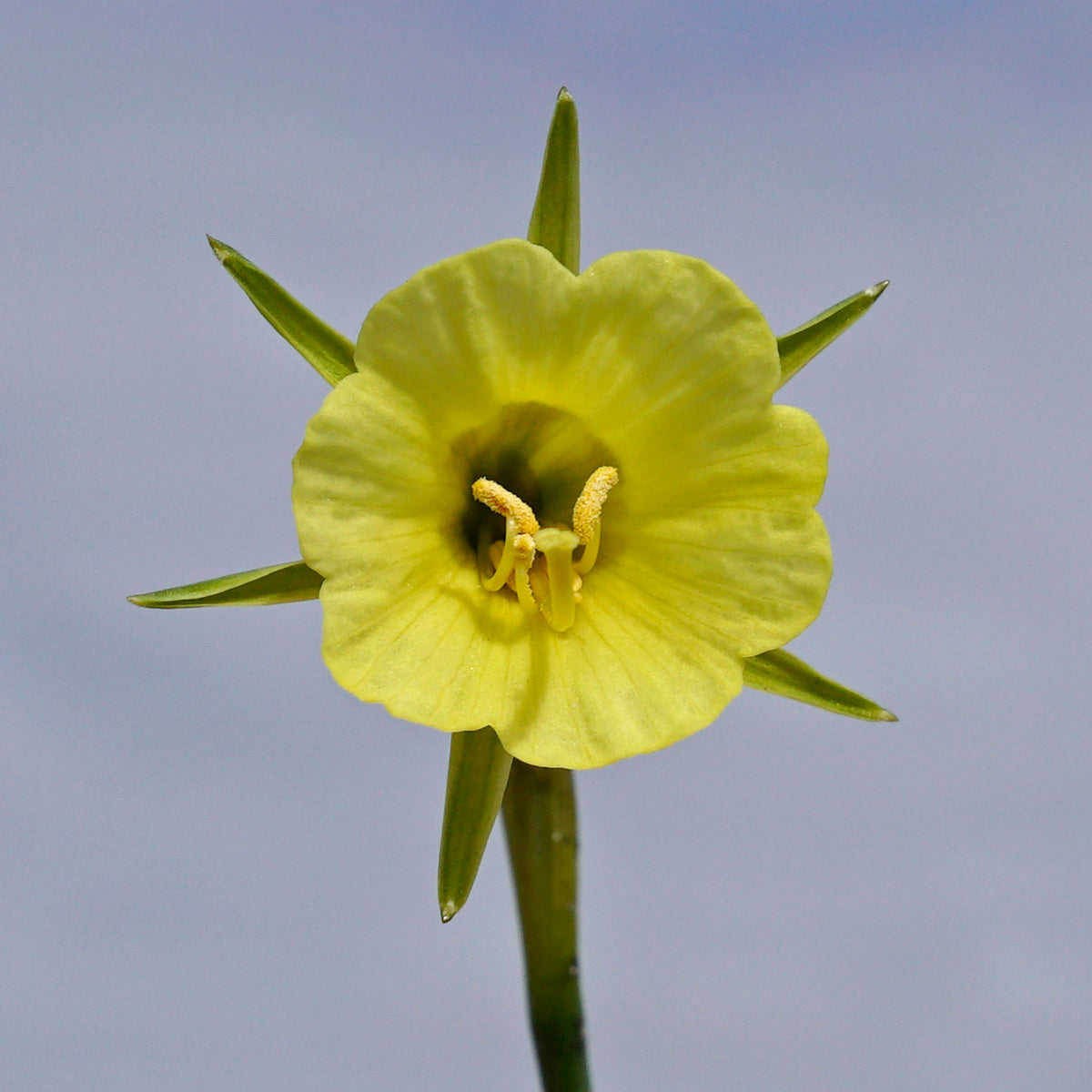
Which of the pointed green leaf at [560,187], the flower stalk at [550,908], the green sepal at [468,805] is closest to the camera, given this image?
the green sepal at [468,805]

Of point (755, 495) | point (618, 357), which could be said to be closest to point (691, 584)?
point (755, 495)

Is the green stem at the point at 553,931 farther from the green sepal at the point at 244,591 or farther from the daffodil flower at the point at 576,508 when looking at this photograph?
the green sepal at the point at 244,591

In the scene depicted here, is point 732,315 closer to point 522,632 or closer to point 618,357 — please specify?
point 618,357

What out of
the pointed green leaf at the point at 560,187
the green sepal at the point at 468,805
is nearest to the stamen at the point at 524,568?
the green sepal at the point at 468,805

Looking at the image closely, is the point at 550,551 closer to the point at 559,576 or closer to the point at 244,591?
the point at 559,576

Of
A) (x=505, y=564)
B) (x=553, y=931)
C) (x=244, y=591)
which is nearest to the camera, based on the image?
(x=244, y=591)

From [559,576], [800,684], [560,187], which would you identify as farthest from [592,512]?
[560,187]

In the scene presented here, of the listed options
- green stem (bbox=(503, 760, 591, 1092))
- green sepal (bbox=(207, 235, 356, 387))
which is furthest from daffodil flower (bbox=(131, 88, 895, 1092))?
green stem (bbox=(503, 760, 591, 1092))
